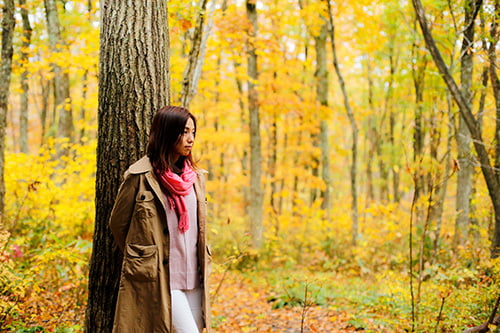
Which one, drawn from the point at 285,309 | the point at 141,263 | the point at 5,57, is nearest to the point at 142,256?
the point at 141,263

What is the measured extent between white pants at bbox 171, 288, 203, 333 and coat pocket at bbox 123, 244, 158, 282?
0.83 ft

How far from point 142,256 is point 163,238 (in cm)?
18

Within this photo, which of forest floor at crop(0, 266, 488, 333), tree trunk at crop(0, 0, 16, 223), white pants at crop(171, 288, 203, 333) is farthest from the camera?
tree trunk at crop(0, 0, 16, 223)

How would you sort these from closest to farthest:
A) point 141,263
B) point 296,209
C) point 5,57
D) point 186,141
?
point 141,263, point 186,141, point 5,57, point 296,209

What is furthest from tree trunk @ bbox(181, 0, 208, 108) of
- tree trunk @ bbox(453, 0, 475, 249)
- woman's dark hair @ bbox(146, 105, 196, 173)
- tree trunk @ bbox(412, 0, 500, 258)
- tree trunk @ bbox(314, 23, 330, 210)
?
tree trunk @ bbox(314, 23, 330, 210)

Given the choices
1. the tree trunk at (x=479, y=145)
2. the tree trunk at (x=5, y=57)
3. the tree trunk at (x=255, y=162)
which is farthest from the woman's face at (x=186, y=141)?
the tree trunk at (x=255, y=162)

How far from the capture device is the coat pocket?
235 cm

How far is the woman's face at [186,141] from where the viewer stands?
2574mm

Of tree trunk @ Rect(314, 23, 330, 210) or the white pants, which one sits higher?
tree trunk @ Rect(314, 23, 330, 210)

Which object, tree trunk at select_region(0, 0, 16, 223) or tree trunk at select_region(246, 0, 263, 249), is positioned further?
tree trunk at select_region(246, 0, 263, 249)

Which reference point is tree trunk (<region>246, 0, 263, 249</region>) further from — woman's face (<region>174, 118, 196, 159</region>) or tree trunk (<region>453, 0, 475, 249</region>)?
woman's face (<region>174, 118, 196, 159</region>)

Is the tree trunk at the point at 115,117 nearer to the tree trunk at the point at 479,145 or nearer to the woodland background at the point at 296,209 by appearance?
the woodland background at the point at 296,209

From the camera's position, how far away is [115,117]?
111 inches

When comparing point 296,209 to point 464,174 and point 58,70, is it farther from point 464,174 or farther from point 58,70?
point 58,70
